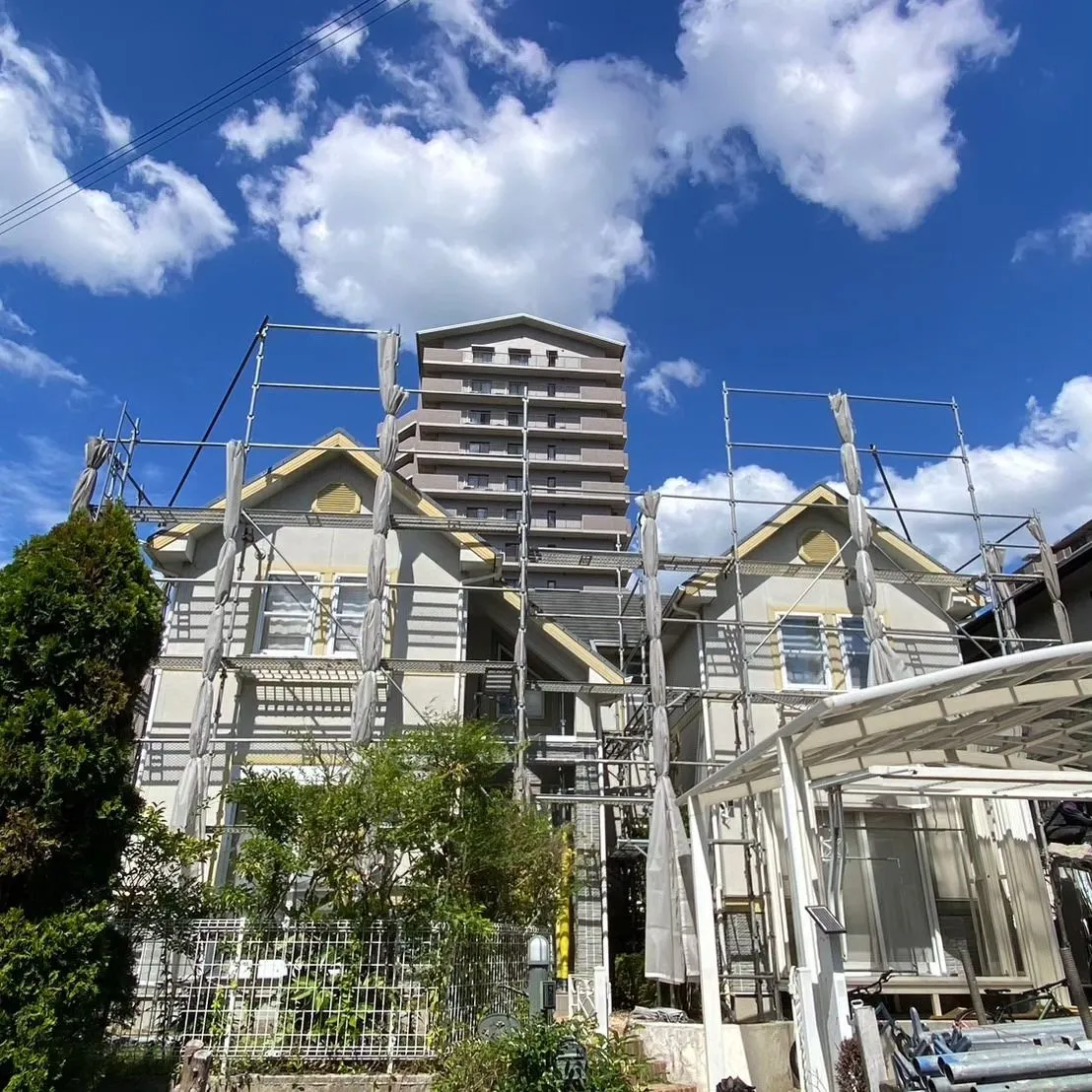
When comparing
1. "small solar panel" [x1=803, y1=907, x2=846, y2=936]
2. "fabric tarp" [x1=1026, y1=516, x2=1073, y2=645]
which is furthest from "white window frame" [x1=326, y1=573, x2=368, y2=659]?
"fabric tarp" [x1=1026, y1=516, x2=1073, y2=645]

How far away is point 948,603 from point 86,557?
1522 cm

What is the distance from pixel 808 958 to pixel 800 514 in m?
11.2

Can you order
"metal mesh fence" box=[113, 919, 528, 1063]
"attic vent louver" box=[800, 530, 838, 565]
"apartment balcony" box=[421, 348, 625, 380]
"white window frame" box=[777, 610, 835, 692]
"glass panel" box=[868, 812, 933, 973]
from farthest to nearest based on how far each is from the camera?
"apartment balcony" box=[421, 348, 625, 380], "attic vent louver" box=[800, 530, 838, 565], "white window frame" box=[777, 610, 835, 692], "glass panel" box=[868, 812, 933, 973], "metal mesh fence" box=[113, 919, 528, 1063]

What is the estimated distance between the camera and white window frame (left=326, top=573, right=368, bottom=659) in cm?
1504

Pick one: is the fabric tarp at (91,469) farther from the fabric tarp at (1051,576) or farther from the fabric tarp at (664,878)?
the fabric tarp at (1051,576)

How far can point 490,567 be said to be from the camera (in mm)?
15977

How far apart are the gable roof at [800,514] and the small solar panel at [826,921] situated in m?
9.75

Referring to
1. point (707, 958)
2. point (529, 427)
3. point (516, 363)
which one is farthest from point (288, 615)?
point (516, 363)

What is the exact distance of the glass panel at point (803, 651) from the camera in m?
16.3

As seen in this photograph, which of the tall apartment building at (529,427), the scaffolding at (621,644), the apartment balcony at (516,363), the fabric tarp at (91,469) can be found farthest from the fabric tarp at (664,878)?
the apartment balcony at (516,363)

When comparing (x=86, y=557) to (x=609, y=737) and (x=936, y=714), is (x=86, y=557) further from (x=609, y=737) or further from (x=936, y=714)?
(x=609, y=737)

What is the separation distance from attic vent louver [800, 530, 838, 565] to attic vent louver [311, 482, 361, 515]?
8730mm

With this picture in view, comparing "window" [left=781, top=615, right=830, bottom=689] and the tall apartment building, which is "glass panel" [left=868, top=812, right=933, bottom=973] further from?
the tall apartment building

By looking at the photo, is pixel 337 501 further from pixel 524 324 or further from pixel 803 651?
pixel 524 324
